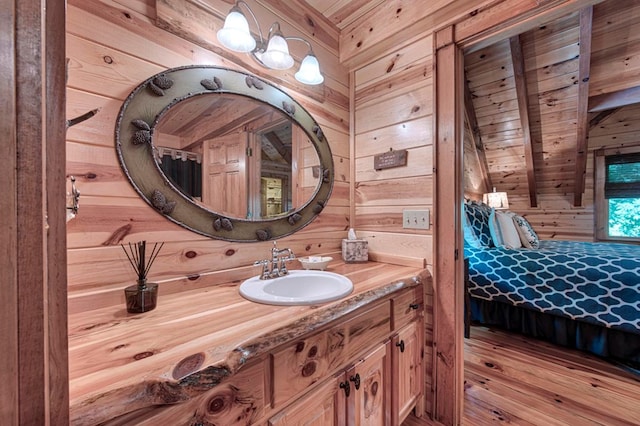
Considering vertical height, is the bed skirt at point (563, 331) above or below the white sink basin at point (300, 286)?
below

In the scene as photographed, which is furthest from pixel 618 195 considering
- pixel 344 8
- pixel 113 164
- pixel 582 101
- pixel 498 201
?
pixel 113 164

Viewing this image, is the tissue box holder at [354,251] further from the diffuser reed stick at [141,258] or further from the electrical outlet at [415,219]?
the diffuser reed stick at [141,258]

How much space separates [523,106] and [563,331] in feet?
8.78

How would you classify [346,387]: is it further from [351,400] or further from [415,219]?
[415,219]

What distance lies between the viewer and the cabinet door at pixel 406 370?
118 cm

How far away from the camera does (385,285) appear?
1143 mm

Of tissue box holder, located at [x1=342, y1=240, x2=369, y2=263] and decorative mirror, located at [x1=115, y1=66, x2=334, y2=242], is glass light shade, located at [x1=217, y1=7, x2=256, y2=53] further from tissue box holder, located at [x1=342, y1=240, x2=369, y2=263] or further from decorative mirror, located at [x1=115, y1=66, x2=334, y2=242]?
tissue box holder, located at [x1=342, y1=240, x2=369, y2=263]

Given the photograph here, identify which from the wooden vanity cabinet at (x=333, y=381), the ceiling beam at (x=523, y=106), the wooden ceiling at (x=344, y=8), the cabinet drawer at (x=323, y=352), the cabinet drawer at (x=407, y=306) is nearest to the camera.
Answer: the wooden vanity cabinet at (x=333, y=381)

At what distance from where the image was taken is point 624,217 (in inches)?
157

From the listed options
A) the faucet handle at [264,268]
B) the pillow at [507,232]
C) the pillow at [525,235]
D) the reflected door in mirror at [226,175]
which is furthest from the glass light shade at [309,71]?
the pillow at [525,235]

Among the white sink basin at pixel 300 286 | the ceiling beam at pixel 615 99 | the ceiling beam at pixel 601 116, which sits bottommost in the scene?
the white sink basin at pixel 300 286

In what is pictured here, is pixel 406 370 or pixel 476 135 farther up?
pixel 476 135

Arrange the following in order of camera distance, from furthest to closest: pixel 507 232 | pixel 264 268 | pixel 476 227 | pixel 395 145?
pixel 507 232, pixel 476 227, pixel 395 145, pixel 264 268

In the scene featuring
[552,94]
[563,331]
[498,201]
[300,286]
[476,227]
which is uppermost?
[552,94]
